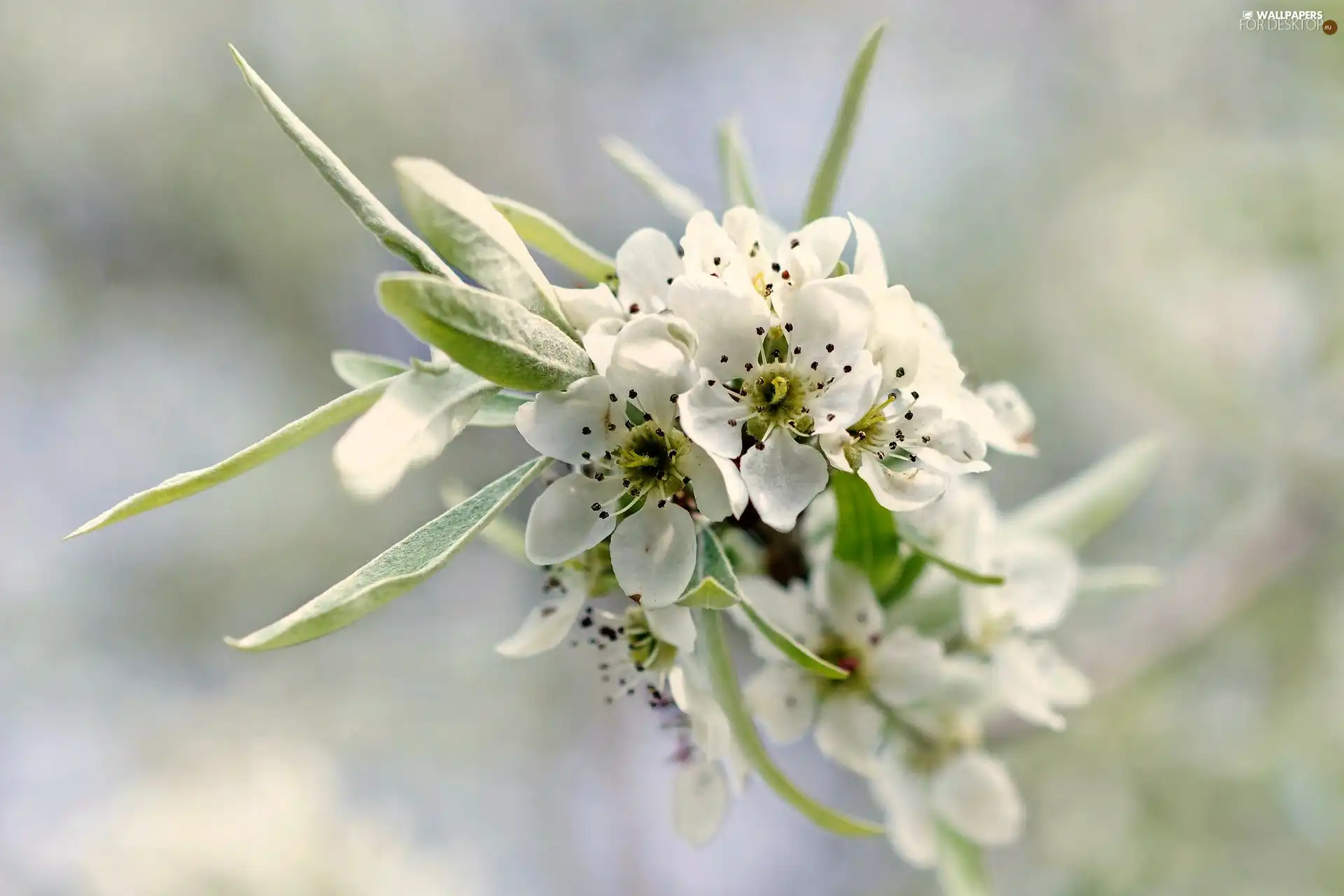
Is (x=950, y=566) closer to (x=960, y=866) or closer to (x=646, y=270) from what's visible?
(x=646, y=270)

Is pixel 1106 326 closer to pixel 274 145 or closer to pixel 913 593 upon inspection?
pixel 913 593

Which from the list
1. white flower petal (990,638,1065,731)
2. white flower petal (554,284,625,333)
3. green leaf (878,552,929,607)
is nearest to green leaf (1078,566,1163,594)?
white flower petal (990,638,1065,731)

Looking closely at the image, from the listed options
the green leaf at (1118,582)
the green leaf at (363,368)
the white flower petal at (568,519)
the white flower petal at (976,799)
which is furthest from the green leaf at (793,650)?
the green leaf at (1118,582)

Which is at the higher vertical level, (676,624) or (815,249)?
(815,249)

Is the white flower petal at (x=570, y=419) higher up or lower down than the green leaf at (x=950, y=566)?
higher up

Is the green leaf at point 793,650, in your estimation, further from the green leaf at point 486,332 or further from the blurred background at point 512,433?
the blurred background at point 512,433

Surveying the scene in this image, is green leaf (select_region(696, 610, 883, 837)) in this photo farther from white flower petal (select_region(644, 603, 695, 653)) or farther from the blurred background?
the blurred background

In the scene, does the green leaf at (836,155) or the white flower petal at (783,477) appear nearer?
the white flower petal at (783,477)

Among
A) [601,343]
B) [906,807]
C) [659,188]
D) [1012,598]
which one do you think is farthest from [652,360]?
[906,807]
